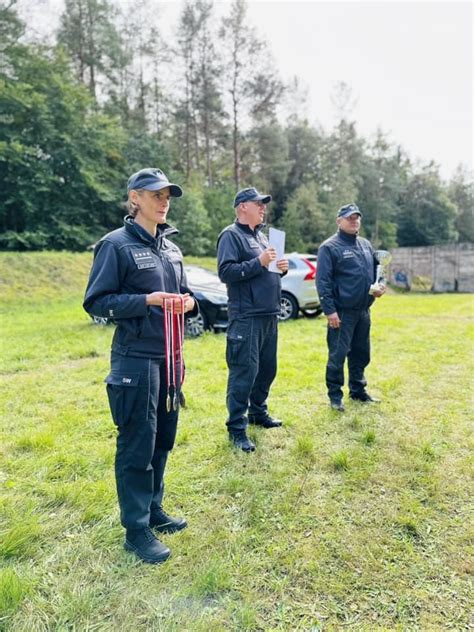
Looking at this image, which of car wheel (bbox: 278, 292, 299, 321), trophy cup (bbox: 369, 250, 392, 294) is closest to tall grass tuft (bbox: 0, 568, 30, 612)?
trophy cup (bbox: 369, 250, 392, 294)

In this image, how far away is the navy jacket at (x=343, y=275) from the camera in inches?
153

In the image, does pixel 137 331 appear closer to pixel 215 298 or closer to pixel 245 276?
pixel 245 276

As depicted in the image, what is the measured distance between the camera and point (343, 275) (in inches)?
155

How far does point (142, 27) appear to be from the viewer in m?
24.0

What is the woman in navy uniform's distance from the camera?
197 centimetres

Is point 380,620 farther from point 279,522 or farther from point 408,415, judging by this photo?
point 408,415

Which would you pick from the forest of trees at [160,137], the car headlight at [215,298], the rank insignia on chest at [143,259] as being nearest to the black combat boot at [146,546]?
the rank insignia on chest at [143,259]

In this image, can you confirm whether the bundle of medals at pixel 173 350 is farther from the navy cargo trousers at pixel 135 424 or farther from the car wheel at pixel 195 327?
the car wheel at pixel 195 327

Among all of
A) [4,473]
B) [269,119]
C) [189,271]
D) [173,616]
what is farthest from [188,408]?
[269,119]

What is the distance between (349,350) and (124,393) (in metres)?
2.58

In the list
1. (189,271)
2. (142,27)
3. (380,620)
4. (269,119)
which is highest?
(142,27)

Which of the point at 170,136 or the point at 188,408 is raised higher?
the point at 170,136

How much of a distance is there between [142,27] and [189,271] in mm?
21878

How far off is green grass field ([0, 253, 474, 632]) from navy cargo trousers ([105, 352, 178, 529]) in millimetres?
271
